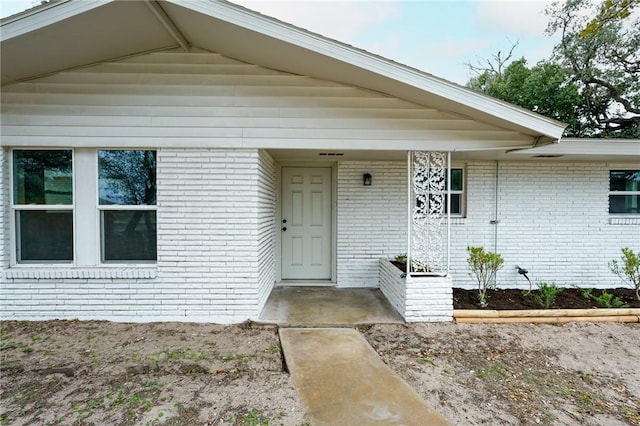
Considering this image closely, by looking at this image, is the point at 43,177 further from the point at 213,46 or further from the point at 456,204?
the point at 456,204

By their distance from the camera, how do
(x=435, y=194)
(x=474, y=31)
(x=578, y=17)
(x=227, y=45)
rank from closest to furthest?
1. (x=227, y=45)
2. (x=435, y=194)
3. (x=578, y=17)
4. (x=474, y=31)

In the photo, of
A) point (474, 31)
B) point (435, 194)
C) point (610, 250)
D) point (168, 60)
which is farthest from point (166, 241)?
point (474, 31)

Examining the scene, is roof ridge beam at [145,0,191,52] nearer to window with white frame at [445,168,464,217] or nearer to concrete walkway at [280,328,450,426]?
concrete walkway at [280,328,450,426]

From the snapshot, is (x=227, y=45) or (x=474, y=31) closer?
(x=227, y=45)

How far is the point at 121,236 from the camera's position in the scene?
4.17 metres

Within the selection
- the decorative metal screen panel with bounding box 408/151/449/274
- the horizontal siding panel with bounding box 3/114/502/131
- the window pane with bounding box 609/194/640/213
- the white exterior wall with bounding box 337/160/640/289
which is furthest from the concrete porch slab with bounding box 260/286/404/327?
the window pane with bounding box 609/194/640/213

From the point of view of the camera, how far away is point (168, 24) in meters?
3.48

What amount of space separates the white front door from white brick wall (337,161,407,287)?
40cm

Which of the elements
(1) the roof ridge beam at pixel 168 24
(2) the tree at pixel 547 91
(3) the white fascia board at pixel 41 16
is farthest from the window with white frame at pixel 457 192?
(2) the tree at pixel 547 91

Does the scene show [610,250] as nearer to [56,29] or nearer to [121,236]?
[121,236]

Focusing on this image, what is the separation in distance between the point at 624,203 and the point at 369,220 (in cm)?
460

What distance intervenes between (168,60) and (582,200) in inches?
270

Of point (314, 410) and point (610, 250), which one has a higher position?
point (610, 250)

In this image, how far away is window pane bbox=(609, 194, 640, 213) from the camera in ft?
19.3
